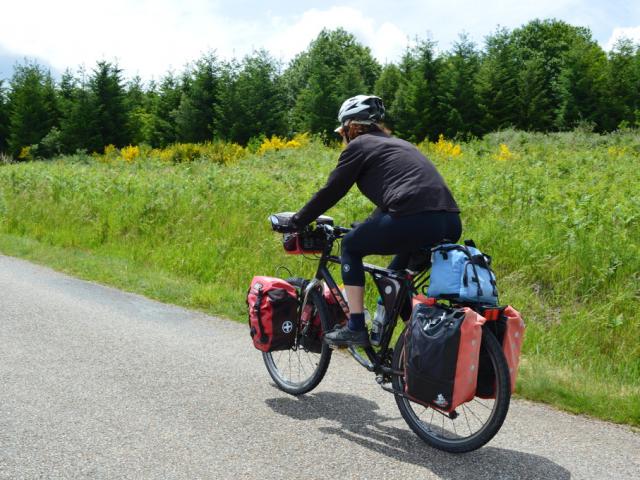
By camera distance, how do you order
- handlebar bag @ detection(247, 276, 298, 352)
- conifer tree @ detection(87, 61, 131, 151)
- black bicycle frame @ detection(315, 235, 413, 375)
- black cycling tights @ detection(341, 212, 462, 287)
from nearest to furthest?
1. black cycling tights @ detection(341, 212, 462, 287)
2. black bicycle frame @ detection(315, 235, 413, 375)
3. handlebar bag @ detection(247, 276, 298, 352)
4. conifer tree @ detection(87, 61, 131, 151)

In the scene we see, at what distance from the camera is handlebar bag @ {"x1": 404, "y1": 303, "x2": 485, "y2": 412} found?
372 centimetres

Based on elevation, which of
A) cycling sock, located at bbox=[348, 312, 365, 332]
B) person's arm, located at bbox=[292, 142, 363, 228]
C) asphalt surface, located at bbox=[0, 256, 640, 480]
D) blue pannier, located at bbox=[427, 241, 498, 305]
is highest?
person's arm, located at bbox=[292, 142, 363, 228]

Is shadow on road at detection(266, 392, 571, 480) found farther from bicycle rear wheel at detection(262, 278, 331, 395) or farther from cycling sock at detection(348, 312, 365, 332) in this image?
cycling sock at detection(348, 312, 365, 332)

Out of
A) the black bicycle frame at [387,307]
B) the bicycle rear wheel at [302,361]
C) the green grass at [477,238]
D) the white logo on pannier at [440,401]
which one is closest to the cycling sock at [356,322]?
A: the black bicycle frame at [387,307]

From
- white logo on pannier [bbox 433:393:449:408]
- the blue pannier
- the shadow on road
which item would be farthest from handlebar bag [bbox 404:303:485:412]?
the shadow on road

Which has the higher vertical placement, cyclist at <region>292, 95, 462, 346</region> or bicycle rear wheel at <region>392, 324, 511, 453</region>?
cyclist at <region>292, 95, 462, 346</region>

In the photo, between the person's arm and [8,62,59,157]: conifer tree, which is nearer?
the person's arm

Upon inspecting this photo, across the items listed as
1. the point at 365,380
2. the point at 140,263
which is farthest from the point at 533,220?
the point at 140,263

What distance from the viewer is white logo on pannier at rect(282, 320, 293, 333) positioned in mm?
5180

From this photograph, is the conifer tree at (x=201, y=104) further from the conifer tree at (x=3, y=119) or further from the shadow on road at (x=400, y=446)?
the shadow on road at (x=400, y=446)

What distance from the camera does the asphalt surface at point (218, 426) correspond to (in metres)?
3.81

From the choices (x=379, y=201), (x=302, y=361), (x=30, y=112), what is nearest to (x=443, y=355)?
(x=379, y=201)

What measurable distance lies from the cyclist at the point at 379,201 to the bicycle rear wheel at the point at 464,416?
56cm

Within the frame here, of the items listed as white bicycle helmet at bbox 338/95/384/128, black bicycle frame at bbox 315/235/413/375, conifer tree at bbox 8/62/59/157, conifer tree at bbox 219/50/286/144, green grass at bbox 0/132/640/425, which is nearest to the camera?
black bicycle frame at bbox 315/235/413/375
